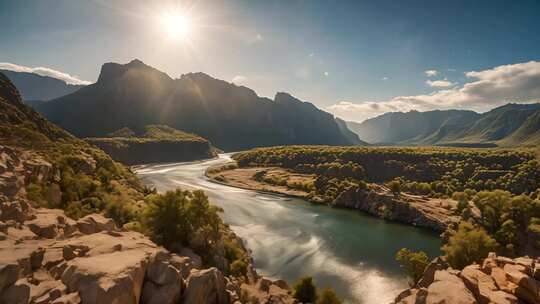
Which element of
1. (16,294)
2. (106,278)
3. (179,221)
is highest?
(16,294)

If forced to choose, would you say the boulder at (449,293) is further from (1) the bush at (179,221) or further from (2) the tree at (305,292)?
(1) the bush at (179,221)

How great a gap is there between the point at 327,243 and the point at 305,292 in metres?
33.1

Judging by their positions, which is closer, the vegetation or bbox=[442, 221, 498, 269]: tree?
the vegetation

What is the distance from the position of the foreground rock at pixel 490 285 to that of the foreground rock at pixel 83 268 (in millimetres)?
19720

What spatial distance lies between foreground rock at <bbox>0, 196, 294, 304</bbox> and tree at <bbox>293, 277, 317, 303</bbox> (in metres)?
16.8

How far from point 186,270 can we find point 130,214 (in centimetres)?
3217

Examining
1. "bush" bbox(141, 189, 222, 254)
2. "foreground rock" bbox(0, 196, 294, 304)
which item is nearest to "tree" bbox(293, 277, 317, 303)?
"bush" bbox(141, 189, 222, 254)

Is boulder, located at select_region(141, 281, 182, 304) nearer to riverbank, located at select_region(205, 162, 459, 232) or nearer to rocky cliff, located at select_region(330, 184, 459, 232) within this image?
riverbank, located at select_region(205, 162, 459, 232)

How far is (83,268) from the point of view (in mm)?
23641

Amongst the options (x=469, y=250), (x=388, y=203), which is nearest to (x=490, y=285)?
(x=469, y=250)

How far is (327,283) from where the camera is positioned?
5872 centimetres

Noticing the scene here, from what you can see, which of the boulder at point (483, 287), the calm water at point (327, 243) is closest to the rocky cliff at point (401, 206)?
the calm water at point (327, 243)

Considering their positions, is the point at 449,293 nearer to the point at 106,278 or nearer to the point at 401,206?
the point at 106,278

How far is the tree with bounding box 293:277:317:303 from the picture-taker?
156ft
